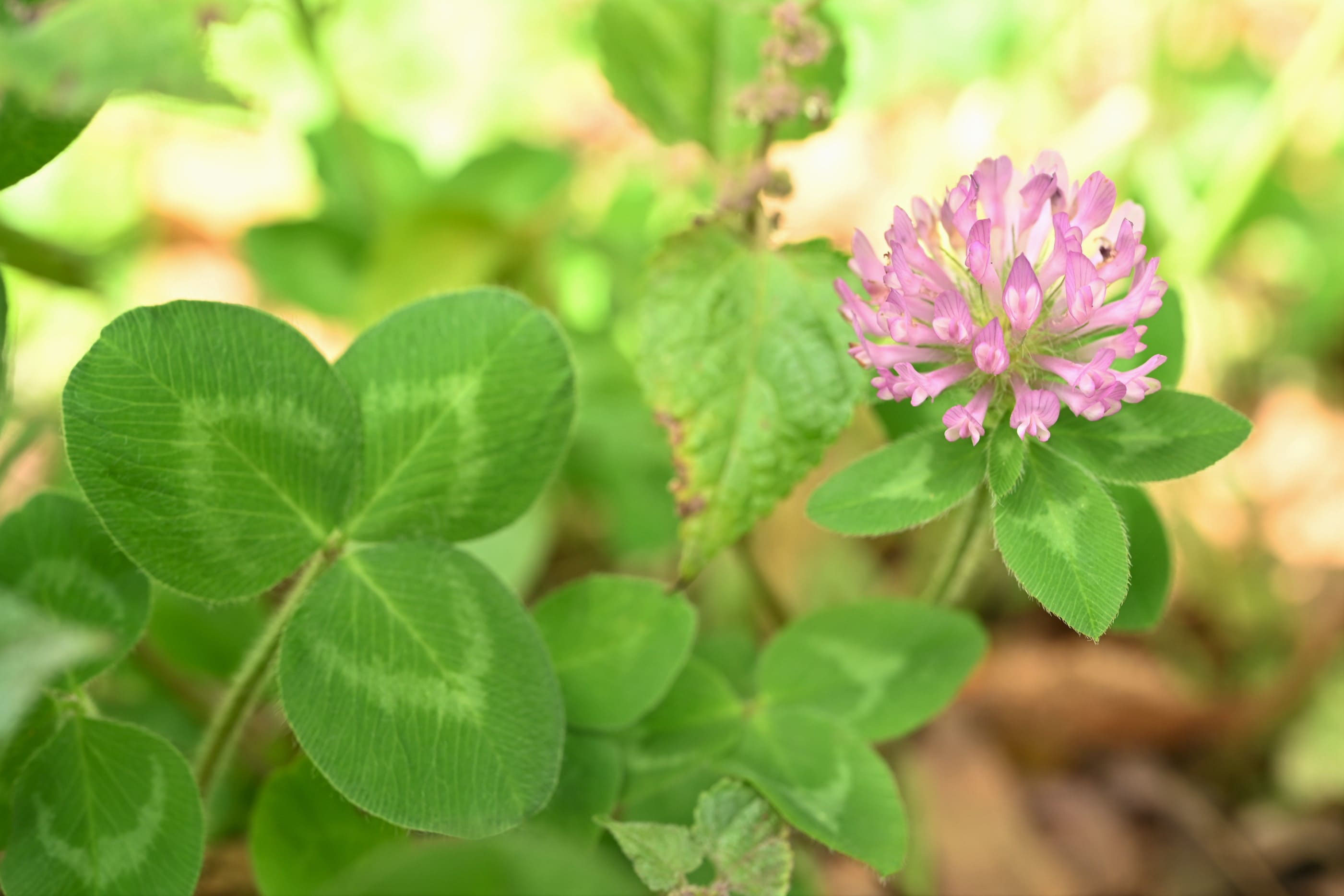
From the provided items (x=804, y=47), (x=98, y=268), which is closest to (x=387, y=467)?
(x=804, y=47)

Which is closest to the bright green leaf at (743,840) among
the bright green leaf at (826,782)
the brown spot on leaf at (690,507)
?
the bright green leaf at (826,782)

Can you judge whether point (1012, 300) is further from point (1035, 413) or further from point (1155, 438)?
point (1155, 438)

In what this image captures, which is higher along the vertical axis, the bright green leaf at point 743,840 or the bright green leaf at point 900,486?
the bright green leaf at point 900,486

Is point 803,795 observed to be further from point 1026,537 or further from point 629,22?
point 629,22

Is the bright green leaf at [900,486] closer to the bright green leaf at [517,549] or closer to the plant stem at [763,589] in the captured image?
the plant stem at [763,589]

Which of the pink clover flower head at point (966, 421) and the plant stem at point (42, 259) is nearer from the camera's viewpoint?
the pink clover flower head at point (966, 421)

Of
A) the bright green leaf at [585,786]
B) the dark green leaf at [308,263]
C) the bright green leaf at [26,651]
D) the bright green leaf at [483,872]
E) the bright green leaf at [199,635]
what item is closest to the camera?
the bright green leaf at [26,651]
